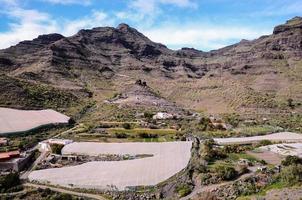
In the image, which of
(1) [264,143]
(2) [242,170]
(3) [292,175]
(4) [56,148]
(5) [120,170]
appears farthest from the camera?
(1) [264,143]

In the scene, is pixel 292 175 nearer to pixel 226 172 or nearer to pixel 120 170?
pixel 226 172

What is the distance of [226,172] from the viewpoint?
1917 inches

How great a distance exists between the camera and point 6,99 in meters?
102

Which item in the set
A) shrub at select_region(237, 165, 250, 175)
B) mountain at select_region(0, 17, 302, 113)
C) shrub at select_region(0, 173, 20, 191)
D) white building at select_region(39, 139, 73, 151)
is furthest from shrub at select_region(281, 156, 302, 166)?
mountain at select_region(0, 17, 302, 113)

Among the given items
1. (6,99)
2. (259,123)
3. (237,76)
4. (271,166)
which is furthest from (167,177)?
(237,76)

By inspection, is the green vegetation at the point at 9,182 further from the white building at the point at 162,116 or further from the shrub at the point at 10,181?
the white building at the point at 162,116

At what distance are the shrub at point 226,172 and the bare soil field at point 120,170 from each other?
4.92 metres

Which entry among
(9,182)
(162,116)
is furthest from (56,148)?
(162,116)

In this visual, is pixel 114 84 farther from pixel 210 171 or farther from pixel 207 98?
pixel 210 171

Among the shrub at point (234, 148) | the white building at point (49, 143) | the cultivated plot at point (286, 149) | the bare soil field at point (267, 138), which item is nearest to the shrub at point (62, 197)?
the white building at point (49, 143)

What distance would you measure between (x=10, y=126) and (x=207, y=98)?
68.5 meters

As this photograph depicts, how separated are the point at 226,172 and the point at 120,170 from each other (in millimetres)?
12408

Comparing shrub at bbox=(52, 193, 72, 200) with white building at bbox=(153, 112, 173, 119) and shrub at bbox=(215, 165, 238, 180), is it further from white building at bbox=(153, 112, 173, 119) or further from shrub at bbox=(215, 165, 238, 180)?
white building at bbox=(153, 112, 173, 119)

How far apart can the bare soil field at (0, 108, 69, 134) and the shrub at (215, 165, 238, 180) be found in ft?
128
